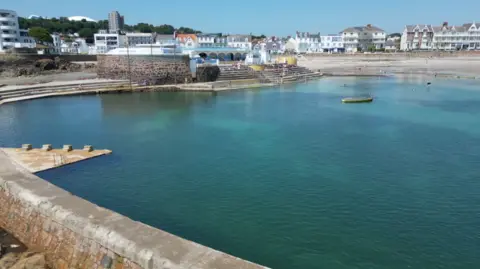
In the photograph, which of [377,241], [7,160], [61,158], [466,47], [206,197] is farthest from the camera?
[466,47]

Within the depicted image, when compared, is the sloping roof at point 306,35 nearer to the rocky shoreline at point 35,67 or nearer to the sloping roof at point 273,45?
the sloping roof at point 273,45

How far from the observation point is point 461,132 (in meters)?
23.4

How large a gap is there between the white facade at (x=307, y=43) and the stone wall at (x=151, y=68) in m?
83.1

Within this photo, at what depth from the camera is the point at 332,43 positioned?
383 feet

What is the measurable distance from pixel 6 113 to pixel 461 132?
32631mm

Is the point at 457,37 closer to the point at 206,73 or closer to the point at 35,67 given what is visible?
the point at 206,73

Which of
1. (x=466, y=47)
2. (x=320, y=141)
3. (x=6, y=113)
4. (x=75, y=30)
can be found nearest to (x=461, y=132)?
(x=320, y=141)

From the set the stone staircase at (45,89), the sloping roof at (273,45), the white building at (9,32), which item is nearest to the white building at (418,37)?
the sloping roof at (273,45)

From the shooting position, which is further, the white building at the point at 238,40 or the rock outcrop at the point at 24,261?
the white building at the point at 238,40

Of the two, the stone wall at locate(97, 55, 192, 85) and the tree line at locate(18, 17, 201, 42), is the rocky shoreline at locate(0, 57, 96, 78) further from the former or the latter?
the tree line at locate(18, 17, 201, 42)

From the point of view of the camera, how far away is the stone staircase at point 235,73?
49.9m

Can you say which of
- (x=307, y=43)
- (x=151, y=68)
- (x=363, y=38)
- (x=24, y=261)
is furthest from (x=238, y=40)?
(x=24, y=261)

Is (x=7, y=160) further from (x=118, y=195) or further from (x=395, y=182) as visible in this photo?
(x=395, y=182)

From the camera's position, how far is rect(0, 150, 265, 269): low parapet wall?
7.52 m
